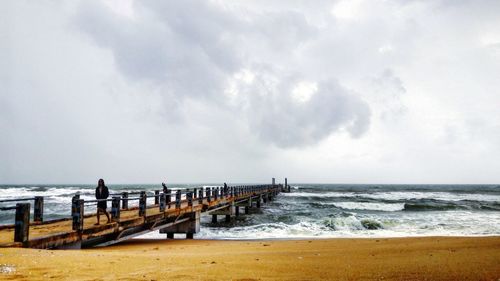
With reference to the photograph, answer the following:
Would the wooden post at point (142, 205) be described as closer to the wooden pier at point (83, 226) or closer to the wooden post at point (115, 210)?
the wooden pier at point (83, 226)

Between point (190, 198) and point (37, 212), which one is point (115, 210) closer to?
point (37, 212)

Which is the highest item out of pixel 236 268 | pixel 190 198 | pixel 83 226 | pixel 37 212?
pixel 190 198

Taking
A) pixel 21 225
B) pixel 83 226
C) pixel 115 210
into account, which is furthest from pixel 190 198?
pixel 21 225

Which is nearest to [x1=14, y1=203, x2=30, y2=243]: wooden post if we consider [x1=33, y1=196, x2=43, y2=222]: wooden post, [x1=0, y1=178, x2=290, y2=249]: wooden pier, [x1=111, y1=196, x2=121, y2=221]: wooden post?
[x1=0, y1=178, x2=290, y2=249]: wooden pier

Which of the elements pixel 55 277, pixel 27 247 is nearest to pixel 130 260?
pixel 55 277

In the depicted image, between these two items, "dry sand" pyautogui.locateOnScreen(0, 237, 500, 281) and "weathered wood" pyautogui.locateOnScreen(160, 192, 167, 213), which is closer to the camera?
"dry sand" pyautogui.locateOnScreen(0, 237, 500, 281)

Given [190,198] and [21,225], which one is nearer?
[21,225]

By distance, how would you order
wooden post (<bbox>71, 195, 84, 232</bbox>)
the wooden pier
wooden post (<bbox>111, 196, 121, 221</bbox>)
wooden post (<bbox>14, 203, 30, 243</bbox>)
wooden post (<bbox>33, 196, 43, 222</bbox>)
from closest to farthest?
wooden post (<bbox>14, 203, 30, 243</bbox>), the wooden pier, wooden post (<bbox>71, 195, 84, 232</bbox>), wooden post (<bbox>111, 196, 121, 221</bbox>), wooden post (<bbox>33, 196, 43, 222</bbox>)

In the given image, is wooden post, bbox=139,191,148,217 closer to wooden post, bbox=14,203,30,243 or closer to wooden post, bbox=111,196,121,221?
wooden post, bbox=111,196,121,221

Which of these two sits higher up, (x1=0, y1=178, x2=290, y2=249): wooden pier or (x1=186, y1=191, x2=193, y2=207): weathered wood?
(x1=186, y1=191, x2=193, y2=207): weathered wood

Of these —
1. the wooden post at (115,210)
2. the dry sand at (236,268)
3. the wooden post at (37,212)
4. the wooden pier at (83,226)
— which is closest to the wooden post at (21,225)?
the wooden pier at (83,226)

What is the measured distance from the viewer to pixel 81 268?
5.95 meters

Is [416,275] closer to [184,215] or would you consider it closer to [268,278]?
[268,278]

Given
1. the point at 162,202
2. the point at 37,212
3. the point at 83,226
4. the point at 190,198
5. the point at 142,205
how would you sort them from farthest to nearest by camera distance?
the point at 190,198 → the point at 162,202 → the point at 142,205 → the point at 37,212 → the point at 83,226
